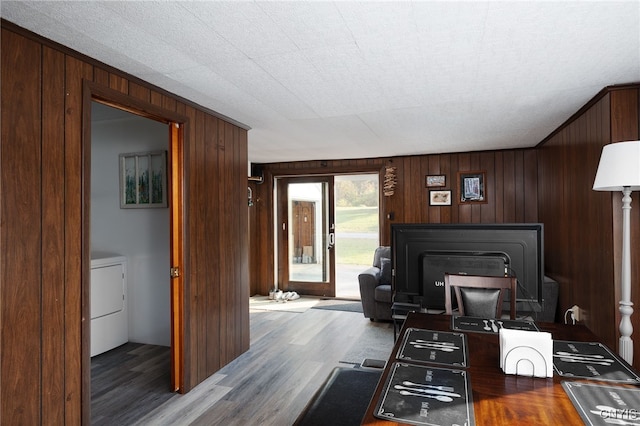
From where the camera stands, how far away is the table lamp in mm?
2221

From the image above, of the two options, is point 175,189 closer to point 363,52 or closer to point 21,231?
point 21,231

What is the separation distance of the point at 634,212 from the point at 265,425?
2960 millimetres

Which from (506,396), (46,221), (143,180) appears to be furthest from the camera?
(143,180)

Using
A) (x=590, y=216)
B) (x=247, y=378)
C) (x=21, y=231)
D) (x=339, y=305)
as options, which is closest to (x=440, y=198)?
(x=339, y=305)

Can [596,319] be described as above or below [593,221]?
below

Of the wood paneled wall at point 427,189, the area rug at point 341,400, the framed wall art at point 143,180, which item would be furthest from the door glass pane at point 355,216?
the area rug at point 341,400

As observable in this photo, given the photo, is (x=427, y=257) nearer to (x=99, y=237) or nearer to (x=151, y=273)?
(x=151, y=273)

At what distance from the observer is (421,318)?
2258 millimetres

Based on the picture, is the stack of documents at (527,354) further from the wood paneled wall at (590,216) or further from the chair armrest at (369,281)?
the chair armrest at (369,281)

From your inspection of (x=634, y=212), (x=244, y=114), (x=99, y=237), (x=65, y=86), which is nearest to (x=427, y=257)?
(x=634, y=212)

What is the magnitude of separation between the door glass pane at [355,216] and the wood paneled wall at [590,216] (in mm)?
2631

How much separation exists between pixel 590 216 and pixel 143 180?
165 inches

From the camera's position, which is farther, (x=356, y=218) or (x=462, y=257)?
(x=356, y=218)

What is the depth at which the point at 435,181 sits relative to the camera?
5473mm
